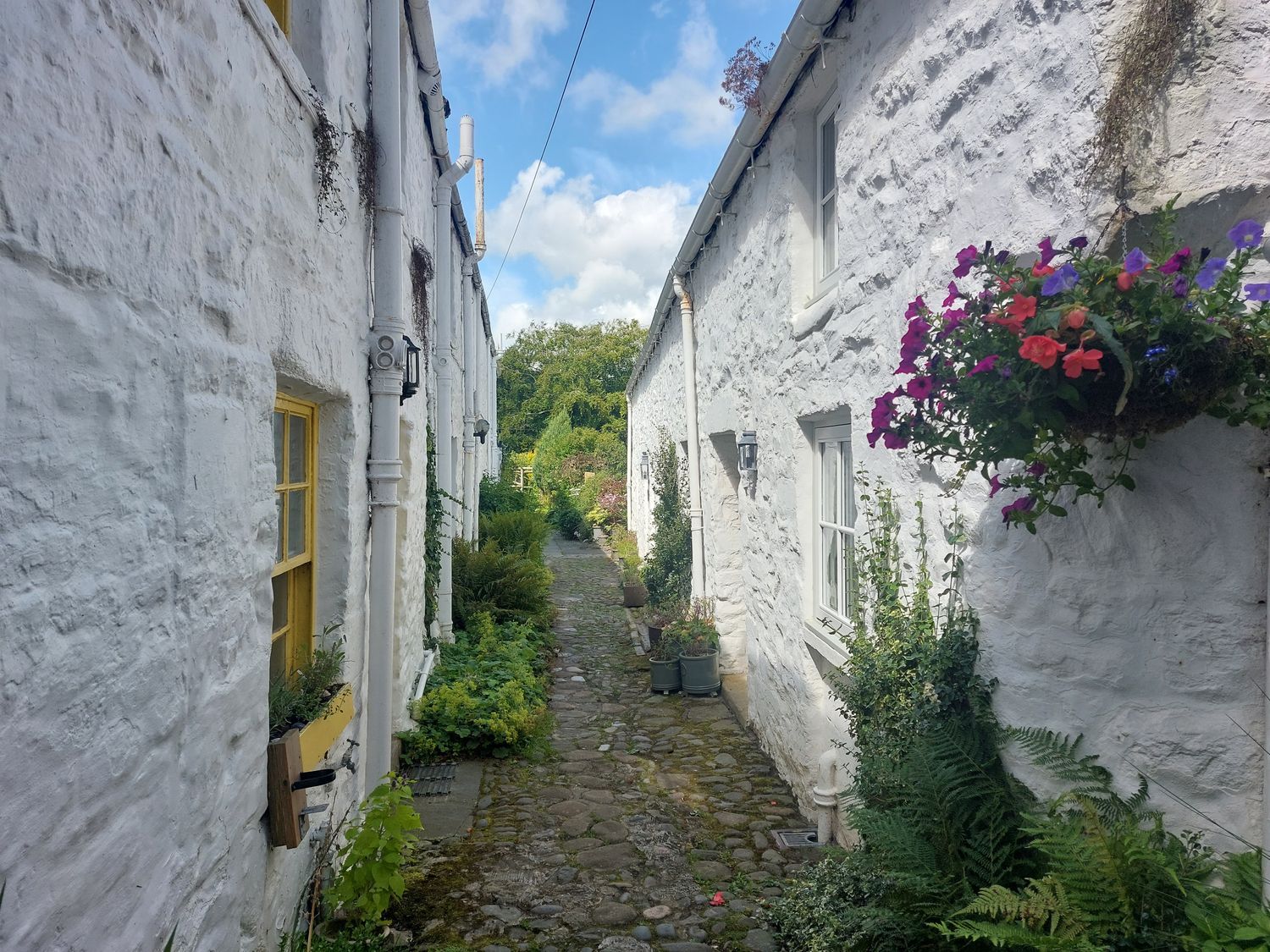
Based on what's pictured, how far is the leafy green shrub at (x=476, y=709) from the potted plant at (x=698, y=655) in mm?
1286

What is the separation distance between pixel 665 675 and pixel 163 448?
19.9ft

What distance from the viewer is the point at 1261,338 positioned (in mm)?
1960

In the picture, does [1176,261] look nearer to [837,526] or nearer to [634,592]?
[837,526]

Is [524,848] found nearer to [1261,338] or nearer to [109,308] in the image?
[109,308]

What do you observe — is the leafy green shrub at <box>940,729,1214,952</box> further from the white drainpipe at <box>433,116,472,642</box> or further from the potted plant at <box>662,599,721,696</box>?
the white drainpipe at <box>433,116,472,642</box>

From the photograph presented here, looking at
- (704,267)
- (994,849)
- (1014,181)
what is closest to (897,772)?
(994,849)

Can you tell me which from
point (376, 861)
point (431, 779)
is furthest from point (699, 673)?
point (376, 861)

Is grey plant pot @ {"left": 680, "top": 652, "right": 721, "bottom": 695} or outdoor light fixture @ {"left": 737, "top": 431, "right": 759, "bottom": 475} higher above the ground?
outdoor light fixture @ {"left": 737, "top": 431, "right": 759, "bottom": 475}

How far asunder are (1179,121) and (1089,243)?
1.18ft

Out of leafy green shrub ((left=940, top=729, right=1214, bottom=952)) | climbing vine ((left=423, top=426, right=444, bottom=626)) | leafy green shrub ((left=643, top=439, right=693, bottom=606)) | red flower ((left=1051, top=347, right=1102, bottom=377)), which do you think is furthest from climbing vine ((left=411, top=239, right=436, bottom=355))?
leafy green shrub ((left=940, top=729, right=1214, bottom=952))

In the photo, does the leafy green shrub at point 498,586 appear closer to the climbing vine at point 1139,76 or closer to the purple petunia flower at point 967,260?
the purple petunia flower at point 967,260

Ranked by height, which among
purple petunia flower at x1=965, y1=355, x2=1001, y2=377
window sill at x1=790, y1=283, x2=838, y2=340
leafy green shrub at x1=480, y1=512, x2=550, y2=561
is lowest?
leafy green shrub at x1=480, y1=512, x2=550, y2=561

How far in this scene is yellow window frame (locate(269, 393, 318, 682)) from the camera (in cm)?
335

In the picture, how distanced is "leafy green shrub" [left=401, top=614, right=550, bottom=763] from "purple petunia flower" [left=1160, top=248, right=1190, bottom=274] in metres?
4.93
